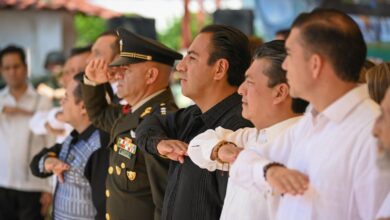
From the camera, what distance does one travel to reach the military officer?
3285 millimetres

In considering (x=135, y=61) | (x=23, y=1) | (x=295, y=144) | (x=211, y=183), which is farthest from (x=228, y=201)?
(x=23, y=1)

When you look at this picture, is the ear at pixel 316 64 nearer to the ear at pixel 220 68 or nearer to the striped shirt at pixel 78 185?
the ear at pixel 220 68

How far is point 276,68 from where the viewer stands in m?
2.44

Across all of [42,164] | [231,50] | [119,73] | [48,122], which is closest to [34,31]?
[48,122]

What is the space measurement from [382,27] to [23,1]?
654 cm

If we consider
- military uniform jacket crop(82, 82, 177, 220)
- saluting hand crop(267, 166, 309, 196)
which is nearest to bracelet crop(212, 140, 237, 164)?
saluting hand crop(267, 166, 309, 196)

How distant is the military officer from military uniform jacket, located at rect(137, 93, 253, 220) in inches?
8.9

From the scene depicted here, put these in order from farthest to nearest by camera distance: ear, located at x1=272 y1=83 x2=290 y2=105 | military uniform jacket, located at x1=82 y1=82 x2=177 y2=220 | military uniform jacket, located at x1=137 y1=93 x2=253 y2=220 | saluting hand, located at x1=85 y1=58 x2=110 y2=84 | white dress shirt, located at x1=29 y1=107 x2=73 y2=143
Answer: white dress shirt, located at x1=29 y1=107 x2=73 y2=143 < saluting hand, located at x1=85 y1=58 x2=110 y2=84 < military uniform jacket, located at x1=82 y1=82 x2=177 y2=220 < military uniform jacket, located at x1=137 y1=93 x2=253 y2=220 < ear, located at x1=272 y1=83 x2=290 y2=105

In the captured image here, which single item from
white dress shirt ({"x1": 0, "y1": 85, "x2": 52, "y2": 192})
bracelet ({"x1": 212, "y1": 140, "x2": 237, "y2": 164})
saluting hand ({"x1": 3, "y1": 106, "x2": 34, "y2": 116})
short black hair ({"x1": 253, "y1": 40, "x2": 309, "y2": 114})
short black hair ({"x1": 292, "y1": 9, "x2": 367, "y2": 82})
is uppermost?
short black hair ({"x1": 292, "y1": 9, "x2": 367, "y2": 82})

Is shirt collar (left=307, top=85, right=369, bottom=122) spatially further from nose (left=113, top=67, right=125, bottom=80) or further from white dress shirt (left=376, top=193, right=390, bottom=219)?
nose (left=113, top=67, right=125, bottom=80)

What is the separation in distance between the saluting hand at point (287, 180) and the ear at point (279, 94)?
22.2 inches

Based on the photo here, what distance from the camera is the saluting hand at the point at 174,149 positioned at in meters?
2.57

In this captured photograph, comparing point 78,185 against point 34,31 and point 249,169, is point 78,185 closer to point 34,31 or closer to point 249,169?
point 249,169

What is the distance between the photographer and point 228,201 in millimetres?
2422
